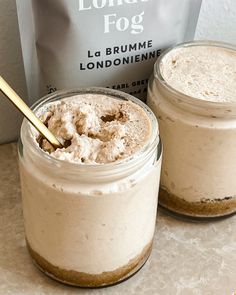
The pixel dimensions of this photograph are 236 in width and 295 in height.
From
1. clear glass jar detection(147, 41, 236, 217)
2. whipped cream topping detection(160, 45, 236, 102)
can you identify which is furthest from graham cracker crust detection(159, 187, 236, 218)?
whipped cream topping detection(160, 45, 236, 102)

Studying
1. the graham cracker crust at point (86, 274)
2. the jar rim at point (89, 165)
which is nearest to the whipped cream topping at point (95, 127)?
the jar rim at point (89, 165)

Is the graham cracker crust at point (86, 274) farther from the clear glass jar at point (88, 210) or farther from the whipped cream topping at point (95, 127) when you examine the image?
the whipped cream topping at point (95, 127)

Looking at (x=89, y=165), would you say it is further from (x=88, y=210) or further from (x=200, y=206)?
(x=200, y=206)

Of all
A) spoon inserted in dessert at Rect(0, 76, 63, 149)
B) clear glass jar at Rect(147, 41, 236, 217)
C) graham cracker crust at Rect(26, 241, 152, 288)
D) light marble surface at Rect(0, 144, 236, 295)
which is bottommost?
light marble surface at Rect(0, 144, 236, 295)

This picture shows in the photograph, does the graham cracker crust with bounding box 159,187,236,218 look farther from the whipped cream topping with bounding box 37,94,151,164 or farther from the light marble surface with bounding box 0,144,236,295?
the whipped cream topping with bounding box 37,94,151,164

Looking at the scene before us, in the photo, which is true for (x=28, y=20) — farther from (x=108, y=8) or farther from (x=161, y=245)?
(x=161, y=245)

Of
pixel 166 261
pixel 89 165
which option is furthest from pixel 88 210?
pixel 166 261
